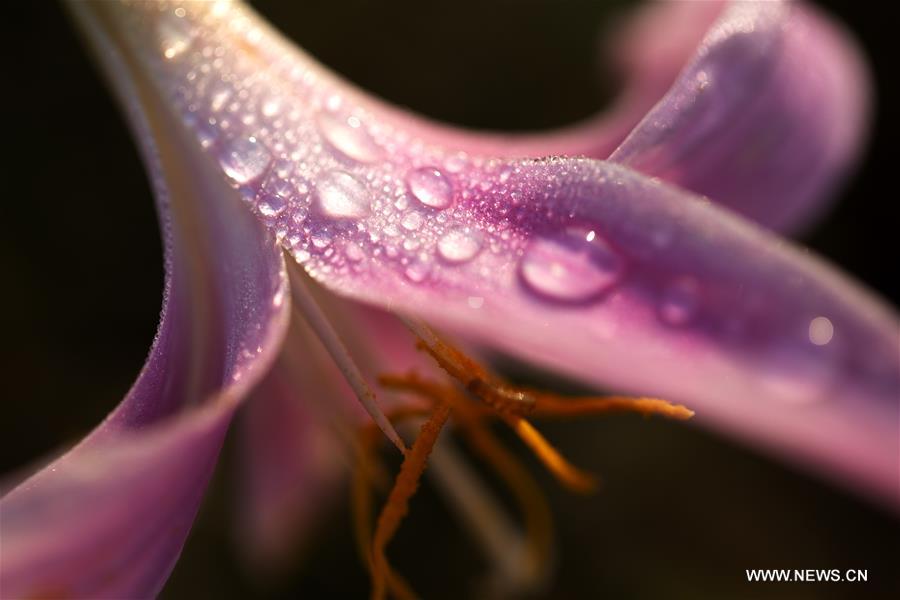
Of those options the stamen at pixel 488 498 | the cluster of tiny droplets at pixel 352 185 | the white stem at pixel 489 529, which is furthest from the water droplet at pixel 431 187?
the white stem at pixel 489 529

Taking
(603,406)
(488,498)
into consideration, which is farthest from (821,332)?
(488,498)

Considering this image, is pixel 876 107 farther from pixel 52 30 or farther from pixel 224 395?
pixel 224 395

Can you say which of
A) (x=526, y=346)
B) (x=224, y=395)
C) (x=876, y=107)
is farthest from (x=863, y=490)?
(x=876, y=107)

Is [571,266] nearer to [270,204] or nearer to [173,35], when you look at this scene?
[270,204]

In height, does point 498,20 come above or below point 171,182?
below

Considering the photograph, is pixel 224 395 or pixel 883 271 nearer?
pixel 224 395

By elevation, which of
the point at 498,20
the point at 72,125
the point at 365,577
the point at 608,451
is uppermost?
the point at 498,20
